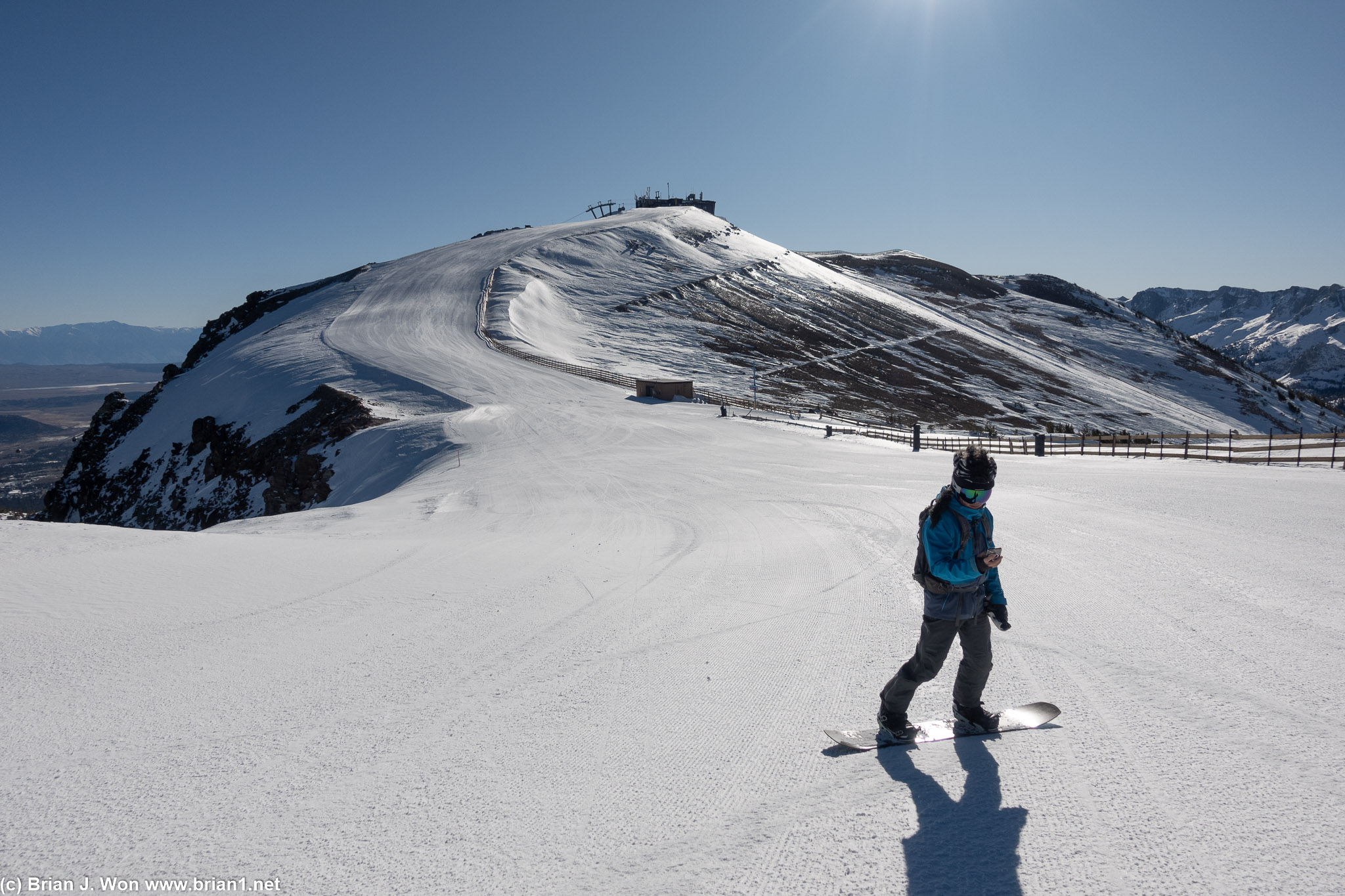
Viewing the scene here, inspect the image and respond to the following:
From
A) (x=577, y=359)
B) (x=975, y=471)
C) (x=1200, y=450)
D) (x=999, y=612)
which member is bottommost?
(x=999, y=612)

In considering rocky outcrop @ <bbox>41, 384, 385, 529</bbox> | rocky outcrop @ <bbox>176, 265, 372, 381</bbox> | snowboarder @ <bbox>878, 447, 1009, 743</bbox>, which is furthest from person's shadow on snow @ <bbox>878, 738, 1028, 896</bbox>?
rocky outcrop @ <bbox>176, 265, 372, 381</bbox>

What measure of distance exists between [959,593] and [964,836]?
140 cm

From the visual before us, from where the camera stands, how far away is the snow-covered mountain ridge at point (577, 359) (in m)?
34.0

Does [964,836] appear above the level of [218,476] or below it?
above

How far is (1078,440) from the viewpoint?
32.2 m

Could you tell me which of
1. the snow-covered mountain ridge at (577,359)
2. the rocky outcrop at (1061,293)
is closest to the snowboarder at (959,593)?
the snow-covered mountain ridge at (577,359)

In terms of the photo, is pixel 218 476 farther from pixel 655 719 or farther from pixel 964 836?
pixel 964 836

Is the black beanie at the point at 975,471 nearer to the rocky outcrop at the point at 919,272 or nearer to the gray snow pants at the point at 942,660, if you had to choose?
the gray snow pants at the point at 942,660

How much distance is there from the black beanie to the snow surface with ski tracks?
1.72 m

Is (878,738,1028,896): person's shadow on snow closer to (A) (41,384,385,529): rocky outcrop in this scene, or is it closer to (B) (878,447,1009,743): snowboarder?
(B) (878,447,1009,743): snowboarder

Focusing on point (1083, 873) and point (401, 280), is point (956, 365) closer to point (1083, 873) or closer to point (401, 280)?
point (401, 280)

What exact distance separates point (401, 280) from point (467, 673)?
83.2m

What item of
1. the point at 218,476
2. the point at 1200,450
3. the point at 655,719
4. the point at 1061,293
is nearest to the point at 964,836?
the point at 655,719

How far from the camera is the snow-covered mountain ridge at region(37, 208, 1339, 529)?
34031 millimetres
